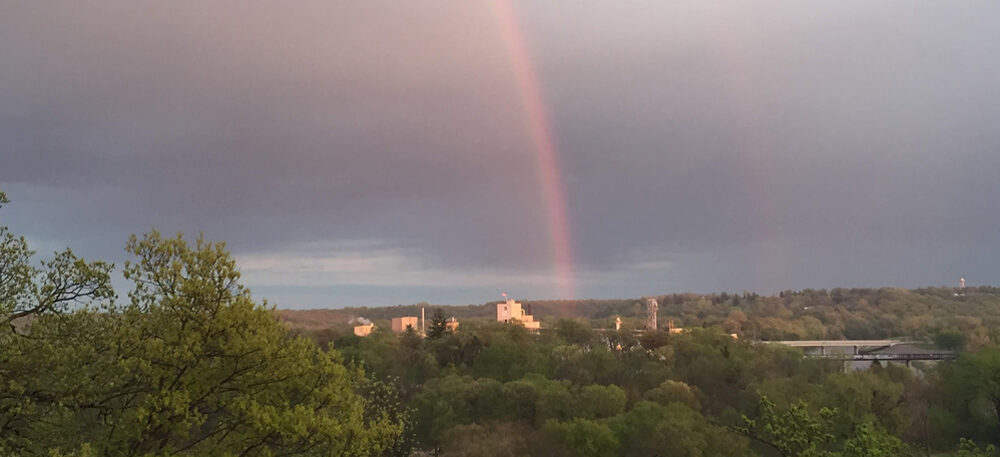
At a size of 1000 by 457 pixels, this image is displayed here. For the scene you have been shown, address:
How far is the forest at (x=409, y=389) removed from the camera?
14625mm

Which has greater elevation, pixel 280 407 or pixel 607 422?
pixel 280 407

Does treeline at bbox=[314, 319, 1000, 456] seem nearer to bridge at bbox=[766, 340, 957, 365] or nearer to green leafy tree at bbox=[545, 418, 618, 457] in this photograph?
green leafy tree at bbox=[545, 418, 618, 457]

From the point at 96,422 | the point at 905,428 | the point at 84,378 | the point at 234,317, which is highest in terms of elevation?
the point at 234,317

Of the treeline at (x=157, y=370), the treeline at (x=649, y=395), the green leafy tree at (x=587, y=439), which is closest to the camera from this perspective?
the treeline at (x=157, y=370)

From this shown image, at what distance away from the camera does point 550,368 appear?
7125cm

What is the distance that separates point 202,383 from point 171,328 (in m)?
1.21

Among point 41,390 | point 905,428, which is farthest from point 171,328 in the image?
point 905,428

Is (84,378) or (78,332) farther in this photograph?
(78,332)

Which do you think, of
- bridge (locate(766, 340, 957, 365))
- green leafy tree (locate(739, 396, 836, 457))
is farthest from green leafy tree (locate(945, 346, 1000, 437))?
green leafy tree (locate(739, 396, 836, 457))

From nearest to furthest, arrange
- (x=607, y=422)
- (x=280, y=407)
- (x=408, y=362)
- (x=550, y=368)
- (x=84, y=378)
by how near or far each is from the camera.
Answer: (x=84, y=378)
(x=280, y=407)
(x=607, y=422)
(x=550, y=368)
(x=408, y=362)

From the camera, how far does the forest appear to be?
576 inches

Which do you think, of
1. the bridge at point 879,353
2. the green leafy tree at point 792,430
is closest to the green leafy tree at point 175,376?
the green leafy tree at point 792,430

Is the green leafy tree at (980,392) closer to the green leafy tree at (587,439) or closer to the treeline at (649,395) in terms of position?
the treeline at (649,395)

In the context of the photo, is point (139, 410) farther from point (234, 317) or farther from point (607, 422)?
point (607, 422)
